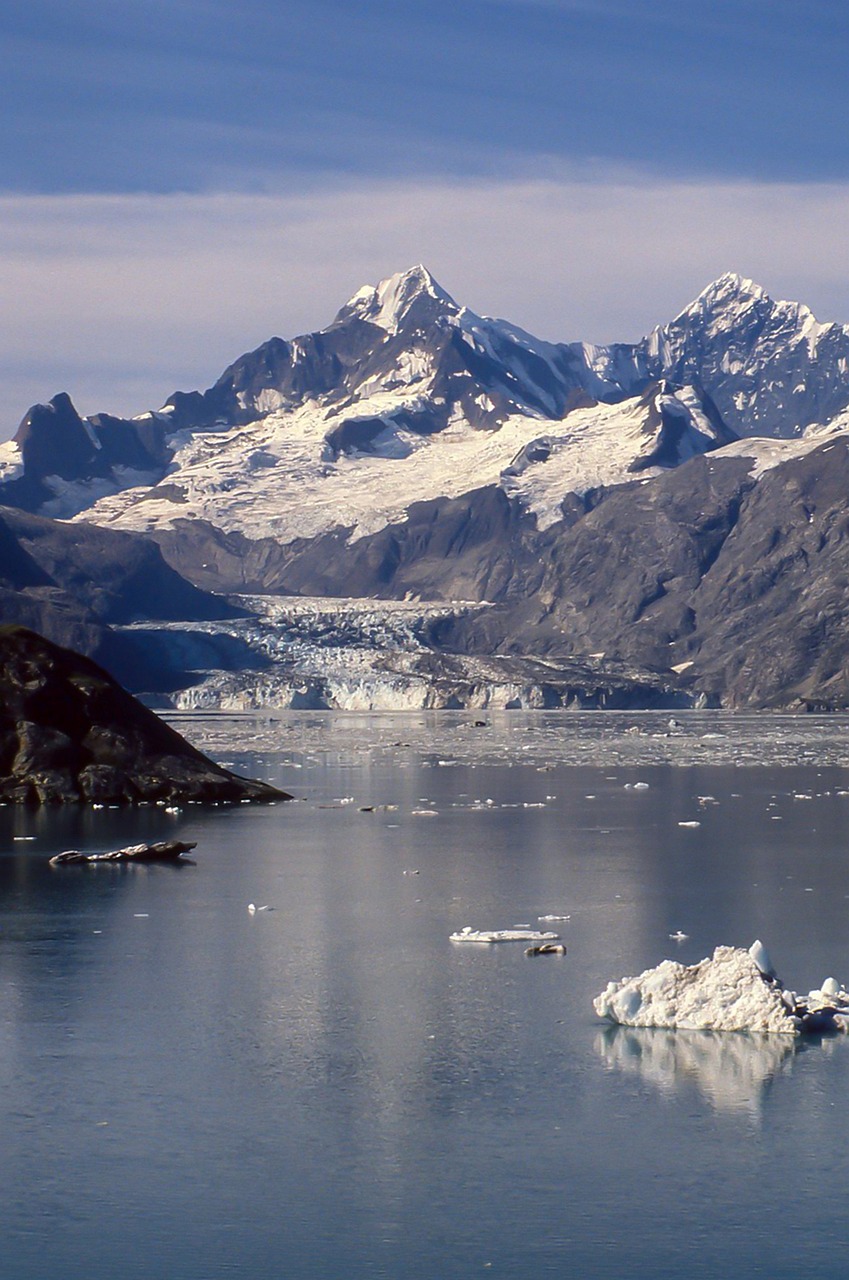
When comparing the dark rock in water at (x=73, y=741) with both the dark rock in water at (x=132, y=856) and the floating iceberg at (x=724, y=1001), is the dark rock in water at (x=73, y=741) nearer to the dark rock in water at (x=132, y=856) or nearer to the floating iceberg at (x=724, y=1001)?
the dark rock in water at (x=132, y=856)

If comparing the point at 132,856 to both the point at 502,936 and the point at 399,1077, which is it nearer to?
the point at 502,936

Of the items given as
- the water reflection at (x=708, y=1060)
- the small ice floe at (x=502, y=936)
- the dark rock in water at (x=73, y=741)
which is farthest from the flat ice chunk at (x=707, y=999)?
the dark rock in water at (x=73, y=741)

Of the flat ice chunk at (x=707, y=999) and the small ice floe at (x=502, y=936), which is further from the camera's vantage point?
the small ice floe at (x=502, y=936)

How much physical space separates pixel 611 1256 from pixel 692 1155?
11.3 ft

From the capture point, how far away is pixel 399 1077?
2569 cm

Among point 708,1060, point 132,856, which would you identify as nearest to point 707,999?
point 708,1060

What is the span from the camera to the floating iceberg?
27781mm

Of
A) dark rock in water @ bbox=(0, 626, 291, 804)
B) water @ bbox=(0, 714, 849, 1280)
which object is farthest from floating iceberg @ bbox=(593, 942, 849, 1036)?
dark rock in water @ bbox=(0, 626, 291, 804)

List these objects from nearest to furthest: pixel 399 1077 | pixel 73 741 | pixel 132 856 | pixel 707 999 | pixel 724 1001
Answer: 1. pixel 399 1077
2. pixel 724 1001
3. pixel 707 999
4. pixel 132 856
5. pixel 73 741

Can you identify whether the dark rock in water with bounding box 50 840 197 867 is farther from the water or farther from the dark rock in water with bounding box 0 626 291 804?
the dark rock in water with bounding box 0 626 291 804

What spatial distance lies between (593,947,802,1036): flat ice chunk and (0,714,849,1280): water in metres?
0.57

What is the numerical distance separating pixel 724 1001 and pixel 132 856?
2566cm

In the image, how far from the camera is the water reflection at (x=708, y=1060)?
24672 millimetres

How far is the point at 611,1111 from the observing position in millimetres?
23969
